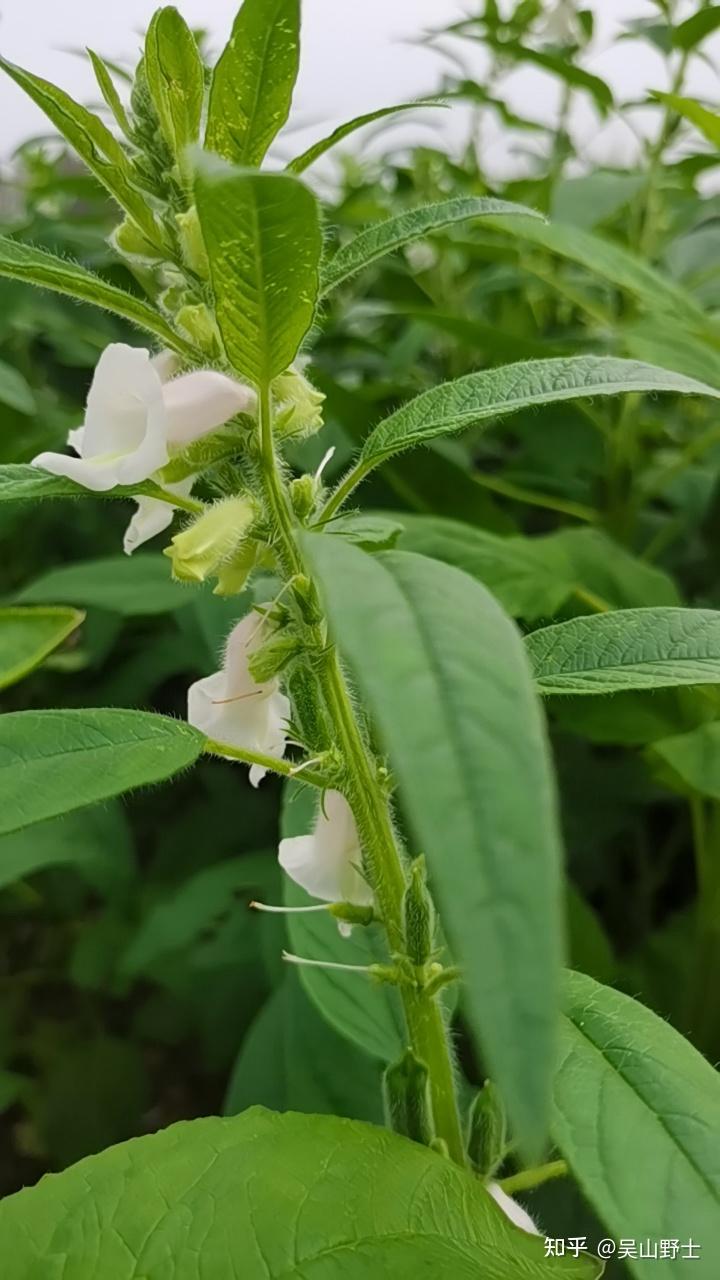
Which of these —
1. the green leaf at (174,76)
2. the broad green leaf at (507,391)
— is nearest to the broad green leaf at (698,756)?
the broad green leaf at (507,391)

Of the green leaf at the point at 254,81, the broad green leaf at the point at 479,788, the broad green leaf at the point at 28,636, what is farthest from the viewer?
the broad green leaf at the point at 28,636

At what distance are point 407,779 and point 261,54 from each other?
0.71 ft

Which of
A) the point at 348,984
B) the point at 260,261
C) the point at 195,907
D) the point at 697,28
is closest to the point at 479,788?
the point at 260,261

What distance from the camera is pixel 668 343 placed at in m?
0.72

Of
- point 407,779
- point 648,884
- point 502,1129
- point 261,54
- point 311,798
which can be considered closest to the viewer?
point 407,779

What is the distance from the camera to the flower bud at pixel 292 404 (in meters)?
0.36

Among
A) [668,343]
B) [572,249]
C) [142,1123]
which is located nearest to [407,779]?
[572,249]

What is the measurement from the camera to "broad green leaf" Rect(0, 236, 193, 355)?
31cm

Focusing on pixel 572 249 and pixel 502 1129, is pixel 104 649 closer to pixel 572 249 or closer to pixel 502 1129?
pixel 572 249

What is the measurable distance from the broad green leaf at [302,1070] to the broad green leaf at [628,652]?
36cm

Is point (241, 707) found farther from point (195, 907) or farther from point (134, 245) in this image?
point (195, 907)

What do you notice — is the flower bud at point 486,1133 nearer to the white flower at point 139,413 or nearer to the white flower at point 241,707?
the white flower at point 241,707

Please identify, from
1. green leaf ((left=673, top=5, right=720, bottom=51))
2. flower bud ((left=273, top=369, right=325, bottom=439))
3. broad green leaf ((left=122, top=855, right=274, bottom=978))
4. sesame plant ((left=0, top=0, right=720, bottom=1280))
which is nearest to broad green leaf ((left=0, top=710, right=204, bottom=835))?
sesame plant ((left=0, top=0, right=720, bottom=1280))

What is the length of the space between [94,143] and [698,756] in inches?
17.9
